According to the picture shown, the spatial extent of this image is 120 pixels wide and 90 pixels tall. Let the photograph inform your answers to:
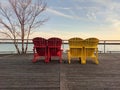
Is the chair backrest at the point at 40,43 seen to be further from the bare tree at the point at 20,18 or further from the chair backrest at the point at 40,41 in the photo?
the bare tree at the point at 20,18

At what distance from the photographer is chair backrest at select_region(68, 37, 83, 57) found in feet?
28.0

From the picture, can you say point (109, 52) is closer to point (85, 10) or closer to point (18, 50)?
point (85, 10)

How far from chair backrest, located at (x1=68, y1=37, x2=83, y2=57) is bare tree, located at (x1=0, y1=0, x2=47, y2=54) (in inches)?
171

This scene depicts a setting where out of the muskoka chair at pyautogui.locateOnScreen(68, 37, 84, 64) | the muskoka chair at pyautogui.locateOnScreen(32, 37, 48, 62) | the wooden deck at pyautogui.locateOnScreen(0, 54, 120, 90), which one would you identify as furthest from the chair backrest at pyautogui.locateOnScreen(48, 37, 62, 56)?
the wooden deck at pyautogui.locateOnScreen(0, 54, 120, 90)

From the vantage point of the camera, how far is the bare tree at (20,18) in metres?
12.2

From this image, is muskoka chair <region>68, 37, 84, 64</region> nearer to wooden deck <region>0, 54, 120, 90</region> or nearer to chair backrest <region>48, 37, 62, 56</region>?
chair backrest <region>48, 37, 62, 56</region>

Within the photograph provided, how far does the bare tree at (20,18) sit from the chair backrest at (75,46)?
171 inches

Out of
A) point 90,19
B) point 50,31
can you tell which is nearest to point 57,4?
point 50,31

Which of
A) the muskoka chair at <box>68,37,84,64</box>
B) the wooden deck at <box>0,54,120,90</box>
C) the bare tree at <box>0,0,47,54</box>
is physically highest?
the bare tree at <box>0,0,47,54</box>

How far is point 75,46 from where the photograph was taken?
8.60 m

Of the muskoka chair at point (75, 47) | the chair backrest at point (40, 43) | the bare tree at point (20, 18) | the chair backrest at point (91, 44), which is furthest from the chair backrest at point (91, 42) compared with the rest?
the bare tree at point (20, 18)

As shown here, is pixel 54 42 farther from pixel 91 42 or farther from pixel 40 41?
pixel 91 42

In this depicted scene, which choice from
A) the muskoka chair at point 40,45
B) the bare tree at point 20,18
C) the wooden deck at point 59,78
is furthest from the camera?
the bare tree at point 20,18

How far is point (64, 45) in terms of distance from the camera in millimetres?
12789
